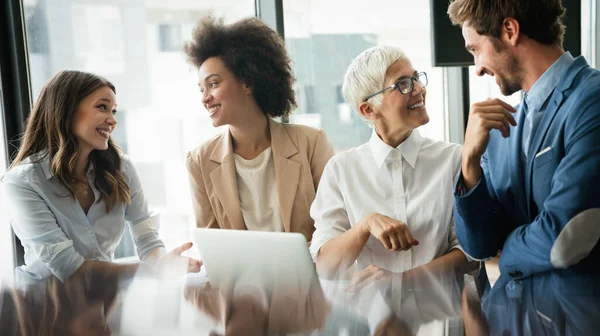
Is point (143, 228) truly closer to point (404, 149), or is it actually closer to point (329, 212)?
point (329, 212)

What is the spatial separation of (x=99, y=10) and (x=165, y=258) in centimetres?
190

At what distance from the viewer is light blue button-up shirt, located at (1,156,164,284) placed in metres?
2.18

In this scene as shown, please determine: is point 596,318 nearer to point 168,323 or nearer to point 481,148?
point 168,323

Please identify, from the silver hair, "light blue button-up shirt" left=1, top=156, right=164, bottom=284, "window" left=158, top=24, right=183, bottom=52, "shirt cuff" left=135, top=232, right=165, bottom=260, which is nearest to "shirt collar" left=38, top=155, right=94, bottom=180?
"light blue button-up shirt" left=1, top=156, right=164, bottom=284

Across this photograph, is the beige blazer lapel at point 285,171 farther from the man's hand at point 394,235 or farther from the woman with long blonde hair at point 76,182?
the man's hand at point 394,235

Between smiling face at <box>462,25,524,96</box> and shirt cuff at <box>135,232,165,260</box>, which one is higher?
smiling face at <box>462,25,524,96</box>

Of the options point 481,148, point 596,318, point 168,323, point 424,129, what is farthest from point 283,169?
point 424,129

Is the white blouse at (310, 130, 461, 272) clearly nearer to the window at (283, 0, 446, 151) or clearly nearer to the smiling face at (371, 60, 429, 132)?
the smiling face at (371, 60, 429, 132)

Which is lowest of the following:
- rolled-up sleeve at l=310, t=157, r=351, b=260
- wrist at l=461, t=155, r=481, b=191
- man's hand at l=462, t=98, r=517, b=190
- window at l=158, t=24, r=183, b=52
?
rolled-up sleeve at l=310, t=157, r=351, b=260

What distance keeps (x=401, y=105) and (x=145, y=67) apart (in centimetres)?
191

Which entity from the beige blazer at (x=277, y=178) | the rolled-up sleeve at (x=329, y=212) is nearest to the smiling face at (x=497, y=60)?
the rolled-up sleeve at (x=329, y=212)

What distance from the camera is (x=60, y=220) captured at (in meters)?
2.27

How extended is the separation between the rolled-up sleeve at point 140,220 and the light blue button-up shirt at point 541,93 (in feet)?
4.81

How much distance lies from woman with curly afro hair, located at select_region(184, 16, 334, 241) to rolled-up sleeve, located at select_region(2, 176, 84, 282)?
580 millimetres
